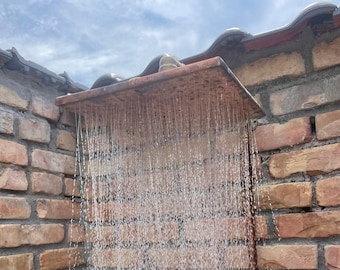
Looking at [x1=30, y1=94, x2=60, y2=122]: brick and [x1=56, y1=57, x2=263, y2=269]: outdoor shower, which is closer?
[x1=56, y1=57, x2=263, y2=269]: outdoor shower

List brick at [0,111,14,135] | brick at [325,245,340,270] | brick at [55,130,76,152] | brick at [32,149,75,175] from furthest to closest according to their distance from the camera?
1. brick at [55,130,76,152]
2. brick at [32,149,75,175]
3. brick at [0,111,14,135]
4. brick at [325,245,340,270]

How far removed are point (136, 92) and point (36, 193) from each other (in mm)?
538

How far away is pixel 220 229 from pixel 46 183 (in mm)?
575

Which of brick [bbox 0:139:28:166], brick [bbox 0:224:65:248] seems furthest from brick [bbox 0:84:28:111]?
brick [bbox 0:224:65:248]

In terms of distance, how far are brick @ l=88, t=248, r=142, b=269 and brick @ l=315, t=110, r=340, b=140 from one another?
0.66m

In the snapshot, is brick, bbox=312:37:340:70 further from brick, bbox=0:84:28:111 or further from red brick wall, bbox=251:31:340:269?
brick, bbox=0:84:28:111

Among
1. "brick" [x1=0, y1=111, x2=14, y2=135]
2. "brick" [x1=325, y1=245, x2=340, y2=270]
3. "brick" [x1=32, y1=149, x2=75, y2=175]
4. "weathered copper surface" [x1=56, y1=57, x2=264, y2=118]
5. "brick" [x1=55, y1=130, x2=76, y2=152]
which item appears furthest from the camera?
"brick" [x1=55, y1=130, x2=76, y2=152]

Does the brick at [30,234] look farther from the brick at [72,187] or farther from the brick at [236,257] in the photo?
the brick at [236,257]

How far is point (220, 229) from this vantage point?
1186 mm

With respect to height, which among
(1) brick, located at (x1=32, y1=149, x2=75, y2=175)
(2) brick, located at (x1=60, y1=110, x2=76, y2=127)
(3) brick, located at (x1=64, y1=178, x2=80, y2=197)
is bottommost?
(3) brick, located at (x1=64, y1=178, x2=80, y2=197)

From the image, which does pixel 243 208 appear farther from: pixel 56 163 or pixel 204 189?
pixel 56 163

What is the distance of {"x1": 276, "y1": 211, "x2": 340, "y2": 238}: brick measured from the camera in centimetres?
102

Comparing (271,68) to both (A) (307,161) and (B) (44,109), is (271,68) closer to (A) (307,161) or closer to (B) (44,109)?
(A) (307,161)

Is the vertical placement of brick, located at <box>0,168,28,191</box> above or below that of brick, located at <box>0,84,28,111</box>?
below
